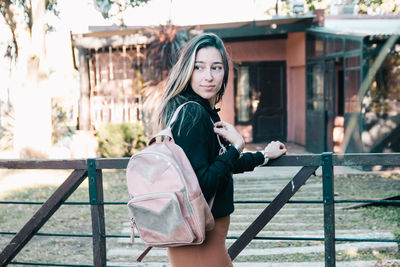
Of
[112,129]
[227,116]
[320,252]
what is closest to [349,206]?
[320,252]

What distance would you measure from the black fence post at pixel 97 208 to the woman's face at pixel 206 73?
3.64 ft

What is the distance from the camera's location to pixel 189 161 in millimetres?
1853

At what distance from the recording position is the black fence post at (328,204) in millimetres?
2605

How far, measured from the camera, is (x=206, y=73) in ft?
6.65

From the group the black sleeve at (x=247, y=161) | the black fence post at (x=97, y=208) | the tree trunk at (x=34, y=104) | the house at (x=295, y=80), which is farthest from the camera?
the tree trunk at (x=34, y=104)

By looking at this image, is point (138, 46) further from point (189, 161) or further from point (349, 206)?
point (189, 161)

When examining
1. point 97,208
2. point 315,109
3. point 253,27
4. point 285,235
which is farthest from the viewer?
point 315,109

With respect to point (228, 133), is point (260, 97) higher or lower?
lower

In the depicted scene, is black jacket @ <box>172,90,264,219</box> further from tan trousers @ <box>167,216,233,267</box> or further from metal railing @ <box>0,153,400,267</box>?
metal railing @ <box>0,153,400,267</box>

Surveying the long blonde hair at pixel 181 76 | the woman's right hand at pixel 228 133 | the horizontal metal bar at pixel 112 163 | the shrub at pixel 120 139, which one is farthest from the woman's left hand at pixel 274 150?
the shrub at pixel 120 139

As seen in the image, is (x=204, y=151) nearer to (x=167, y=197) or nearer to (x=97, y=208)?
(x=167, y=197)

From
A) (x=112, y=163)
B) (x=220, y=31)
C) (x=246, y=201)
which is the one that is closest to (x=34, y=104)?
(x=220, y=31)

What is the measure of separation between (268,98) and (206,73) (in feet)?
41.0

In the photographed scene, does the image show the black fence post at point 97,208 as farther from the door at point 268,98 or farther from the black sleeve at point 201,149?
the door at point 268,98
